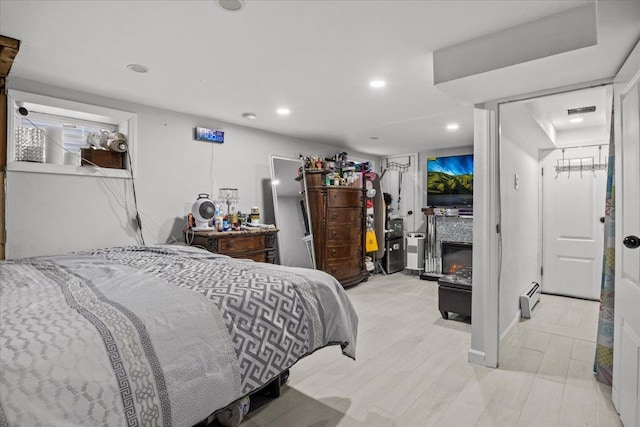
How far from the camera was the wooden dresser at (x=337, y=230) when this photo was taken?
4.73 m

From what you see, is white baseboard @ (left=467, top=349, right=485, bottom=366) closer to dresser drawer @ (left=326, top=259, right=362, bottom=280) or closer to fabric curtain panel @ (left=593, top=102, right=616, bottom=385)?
fabric curtain panel @ (left=593, top=102, right=616, bottom=385)

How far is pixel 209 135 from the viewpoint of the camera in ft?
13.0

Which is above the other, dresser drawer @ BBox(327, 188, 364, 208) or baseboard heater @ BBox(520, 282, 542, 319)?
dresser drawer @ BBox(327, 188, 364, 208)

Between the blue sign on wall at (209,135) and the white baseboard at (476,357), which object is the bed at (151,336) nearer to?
the white baseboard at (476,357)

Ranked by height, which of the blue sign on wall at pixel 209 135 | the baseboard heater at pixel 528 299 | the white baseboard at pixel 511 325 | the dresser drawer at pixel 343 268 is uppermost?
the blue sign on wall at pixel 209 135

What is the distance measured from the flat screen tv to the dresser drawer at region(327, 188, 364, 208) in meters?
1.71

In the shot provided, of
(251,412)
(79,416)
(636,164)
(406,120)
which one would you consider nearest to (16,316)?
(79,416)

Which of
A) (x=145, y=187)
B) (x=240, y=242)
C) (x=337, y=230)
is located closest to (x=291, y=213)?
(x=337, y=230)

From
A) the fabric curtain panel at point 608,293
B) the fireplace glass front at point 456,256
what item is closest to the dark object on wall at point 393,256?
the fireplace glass front at point 456,256

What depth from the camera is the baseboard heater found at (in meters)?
3.58

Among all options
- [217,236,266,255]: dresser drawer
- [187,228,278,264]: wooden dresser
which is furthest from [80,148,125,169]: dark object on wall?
[217,236,266,255]: dresser drawer

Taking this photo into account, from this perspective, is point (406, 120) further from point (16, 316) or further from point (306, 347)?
point (16, 316)

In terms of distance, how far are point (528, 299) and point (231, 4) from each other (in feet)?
12.8

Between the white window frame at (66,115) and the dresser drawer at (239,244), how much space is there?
1158 millimetres
